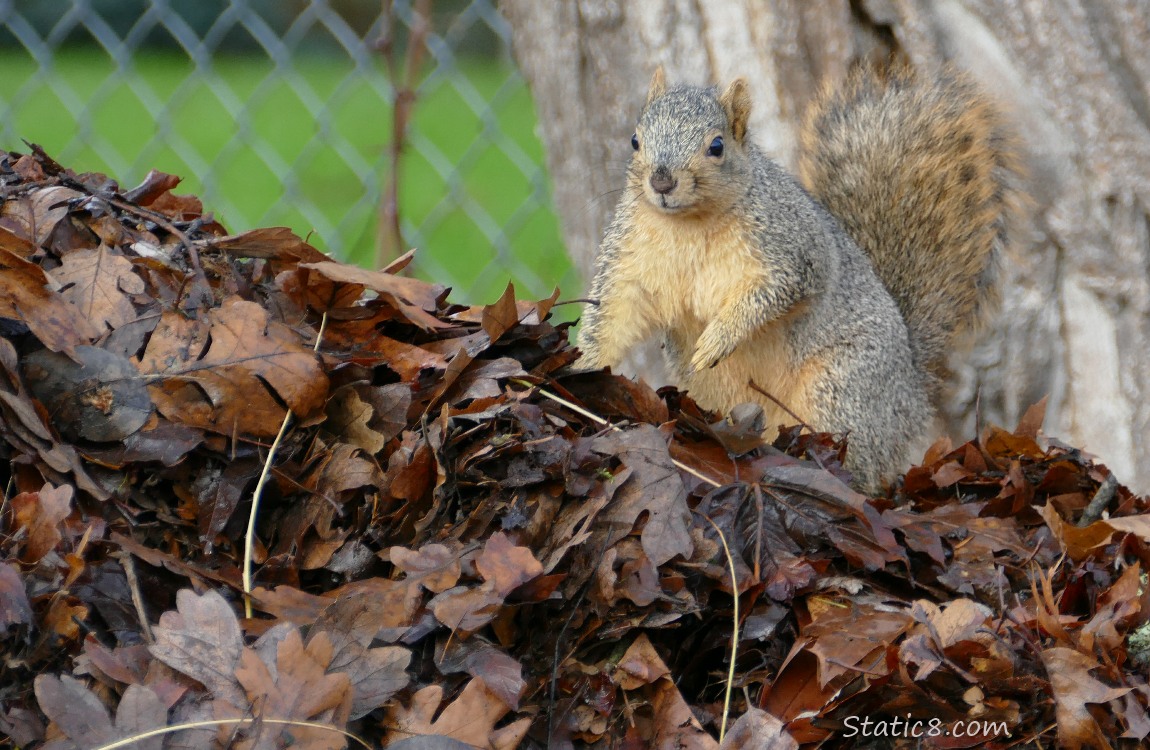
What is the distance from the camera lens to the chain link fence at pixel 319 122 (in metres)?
2.30

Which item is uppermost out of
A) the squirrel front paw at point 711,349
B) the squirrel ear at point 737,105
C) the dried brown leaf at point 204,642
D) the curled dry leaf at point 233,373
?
the squirrel ear at point 737,105

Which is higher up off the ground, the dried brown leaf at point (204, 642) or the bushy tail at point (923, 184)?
the bushy tail at point (923, 184)

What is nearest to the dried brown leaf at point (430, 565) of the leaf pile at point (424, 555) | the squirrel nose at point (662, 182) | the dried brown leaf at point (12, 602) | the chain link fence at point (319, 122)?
the leaf pile at point (424, 555)

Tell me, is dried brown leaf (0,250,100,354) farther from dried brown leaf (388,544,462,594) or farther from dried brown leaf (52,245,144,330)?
dried brown leaf (388,544,462,594)

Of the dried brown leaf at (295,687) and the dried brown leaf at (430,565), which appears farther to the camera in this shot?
the dried brown leaf at (430,565)

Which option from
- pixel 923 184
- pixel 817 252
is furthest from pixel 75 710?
pixel 923 184

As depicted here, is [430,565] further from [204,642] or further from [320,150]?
[320,150]

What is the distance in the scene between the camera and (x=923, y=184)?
5.32 feet

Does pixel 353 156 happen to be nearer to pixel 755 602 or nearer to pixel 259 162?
pixel 259 162

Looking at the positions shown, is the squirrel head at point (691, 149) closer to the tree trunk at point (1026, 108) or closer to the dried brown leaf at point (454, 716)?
the tree trunk at point (1026, 108)

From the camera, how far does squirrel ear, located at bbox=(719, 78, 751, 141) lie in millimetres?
1432

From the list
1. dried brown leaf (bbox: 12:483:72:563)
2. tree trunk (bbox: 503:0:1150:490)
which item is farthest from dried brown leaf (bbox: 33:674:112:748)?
tree trunk (bbox: 503:0:1150:490)

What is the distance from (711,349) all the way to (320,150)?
6.02ft

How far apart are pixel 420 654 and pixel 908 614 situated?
35cm
